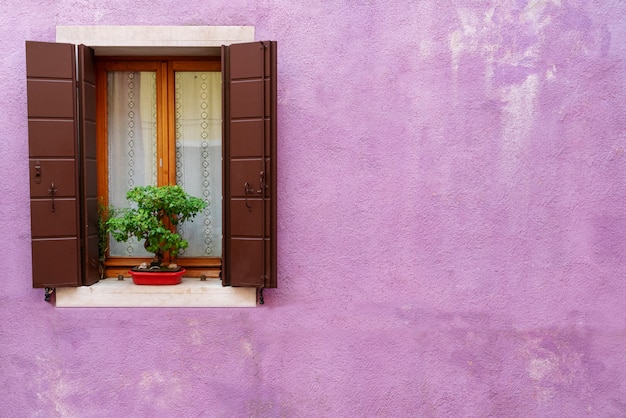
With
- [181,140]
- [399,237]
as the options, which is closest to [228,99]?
[181,140]

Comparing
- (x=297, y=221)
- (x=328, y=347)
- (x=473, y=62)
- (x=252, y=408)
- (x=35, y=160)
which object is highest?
(x=473, y=62)

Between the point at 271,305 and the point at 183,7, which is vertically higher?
the point at 183,7

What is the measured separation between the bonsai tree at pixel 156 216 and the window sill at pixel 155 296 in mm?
241

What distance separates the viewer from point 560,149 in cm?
409

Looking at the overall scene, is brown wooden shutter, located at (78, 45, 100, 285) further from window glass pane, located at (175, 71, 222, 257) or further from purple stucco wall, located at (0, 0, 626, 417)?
window glass pane, located at (175, 71, 222, 257)

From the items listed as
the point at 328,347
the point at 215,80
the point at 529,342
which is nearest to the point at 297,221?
the point at 328,347

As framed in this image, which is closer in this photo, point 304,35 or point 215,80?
point 304,35

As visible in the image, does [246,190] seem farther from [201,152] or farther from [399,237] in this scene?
[399,237]

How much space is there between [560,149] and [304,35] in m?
2.05

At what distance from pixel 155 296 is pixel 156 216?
58 centimetres

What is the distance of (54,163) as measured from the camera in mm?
3947

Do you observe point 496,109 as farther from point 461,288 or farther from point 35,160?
point 35,160

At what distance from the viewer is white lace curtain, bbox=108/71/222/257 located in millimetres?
4348

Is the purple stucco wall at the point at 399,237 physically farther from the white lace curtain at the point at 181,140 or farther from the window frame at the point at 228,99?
the white lace curtain at the point at 181,140
